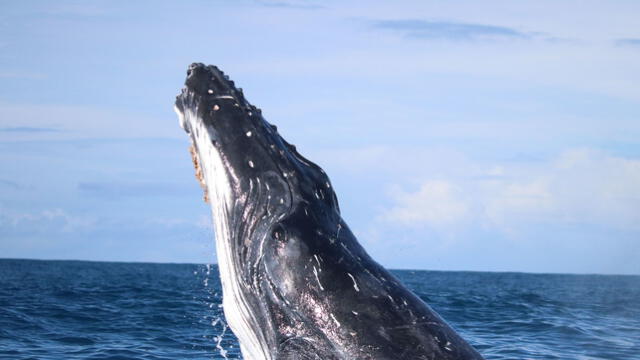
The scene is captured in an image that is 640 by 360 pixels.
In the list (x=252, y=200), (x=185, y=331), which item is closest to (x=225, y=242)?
(x=252, y=200)

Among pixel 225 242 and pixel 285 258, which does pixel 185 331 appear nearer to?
pixel 225 242

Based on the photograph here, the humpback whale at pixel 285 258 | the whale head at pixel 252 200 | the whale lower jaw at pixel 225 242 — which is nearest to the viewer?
the humpback whale at pixel 285 258

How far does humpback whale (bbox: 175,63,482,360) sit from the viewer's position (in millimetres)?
5418

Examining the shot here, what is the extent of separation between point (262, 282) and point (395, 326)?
34.8 inches

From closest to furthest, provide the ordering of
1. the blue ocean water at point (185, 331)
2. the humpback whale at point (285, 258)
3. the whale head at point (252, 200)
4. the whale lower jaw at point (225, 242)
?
1. the humpback whale at point (285, 258)
2. the whale head at point (252, 200)
3. the whale lower jaw at point (225, 242)
4. the blue ocean water at point (185, 331)

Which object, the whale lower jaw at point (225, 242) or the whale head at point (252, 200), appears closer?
the whale head at point (252, 200)

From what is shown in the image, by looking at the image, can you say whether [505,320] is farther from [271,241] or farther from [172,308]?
[271,241]

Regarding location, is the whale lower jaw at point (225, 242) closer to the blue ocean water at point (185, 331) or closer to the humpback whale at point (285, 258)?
the humpback whale at point (285, 258)

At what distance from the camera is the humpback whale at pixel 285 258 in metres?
5.42

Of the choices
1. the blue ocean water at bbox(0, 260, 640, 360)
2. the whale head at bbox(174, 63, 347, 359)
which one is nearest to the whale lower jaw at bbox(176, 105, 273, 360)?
the whale head at bbox(174, 63, 347, 359)

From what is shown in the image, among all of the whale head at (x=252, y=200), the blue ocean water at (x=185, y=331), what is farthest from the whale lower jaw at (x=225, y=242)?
the blue ocean water at (x=185, y=331)

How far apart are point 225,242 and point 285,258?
1.98 feet

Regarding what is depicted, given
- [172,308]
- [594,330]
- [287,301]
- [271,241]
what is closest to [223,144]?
[271,241]

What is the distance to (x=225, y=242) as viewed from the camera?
600 centimetres
